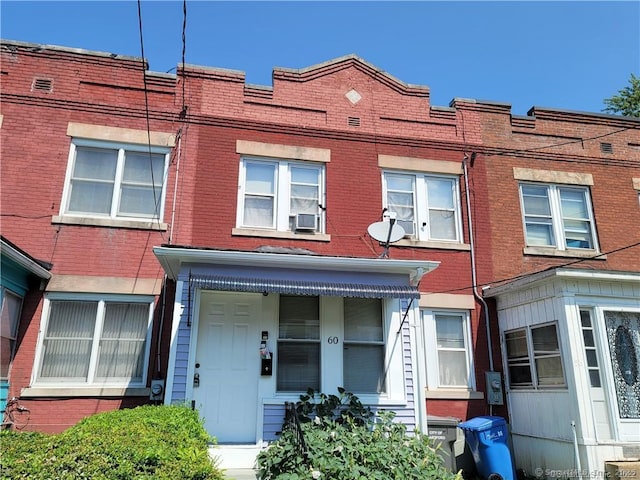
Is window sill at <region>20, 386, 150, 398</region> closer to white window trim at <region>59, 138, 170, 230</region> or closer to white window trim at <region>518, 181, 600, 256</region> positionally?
white window trim at <region>59, 138, 170, 230</region>

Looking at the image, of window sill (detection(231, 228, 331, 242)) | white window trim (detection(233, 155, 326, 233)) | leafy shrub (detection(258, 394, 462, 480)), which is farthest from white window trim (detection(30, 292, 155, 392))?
leafy shrub (detection(258, 394, 462, 480))

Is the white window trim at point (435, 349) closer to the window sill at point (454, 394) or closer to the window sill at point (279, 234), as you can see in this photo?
the window sill at point (454, 394)

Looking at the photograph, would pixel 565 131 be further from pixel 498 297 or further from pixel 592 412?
pixel 592 412

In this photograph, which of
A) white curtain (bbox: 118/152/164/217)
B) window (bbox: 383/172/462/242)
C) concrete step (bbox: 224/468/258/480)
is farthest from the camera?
window (bbox: 383/172/462/242)

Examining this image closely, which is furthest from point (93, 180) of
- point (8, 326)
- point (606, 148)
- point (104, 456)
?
point (606, 148)

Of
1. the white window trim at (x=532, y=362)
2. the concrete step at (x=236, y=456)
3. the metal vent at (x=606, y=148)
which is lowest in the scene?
the concrete step at (x=236, y=456)

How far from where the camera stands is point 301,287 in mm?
7637

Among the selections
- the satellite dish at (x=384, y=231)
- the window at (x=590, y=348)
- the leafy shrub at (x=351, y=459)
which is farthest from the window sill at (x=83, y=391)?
the window at (x=590, y=348)

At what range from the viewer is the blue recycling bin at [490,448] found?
8.06 m

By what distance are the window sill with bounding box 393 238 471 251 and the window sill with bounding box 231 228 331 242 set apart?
1549mm

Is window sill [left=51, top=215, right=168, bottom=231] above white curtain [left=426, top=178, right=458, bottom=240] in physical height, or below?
below

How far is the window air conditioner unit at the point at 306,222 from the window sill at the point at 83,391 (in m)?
4.10

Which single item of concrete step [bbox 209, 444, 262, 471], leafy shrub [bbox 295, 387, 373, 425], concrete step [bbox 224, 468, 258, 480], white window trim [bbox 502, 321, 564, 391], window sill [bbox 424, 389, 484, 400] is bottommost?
concrete step [bbox 224, 468, 258, 480]

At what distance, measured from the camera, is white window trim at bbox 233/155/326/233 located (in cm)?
971
